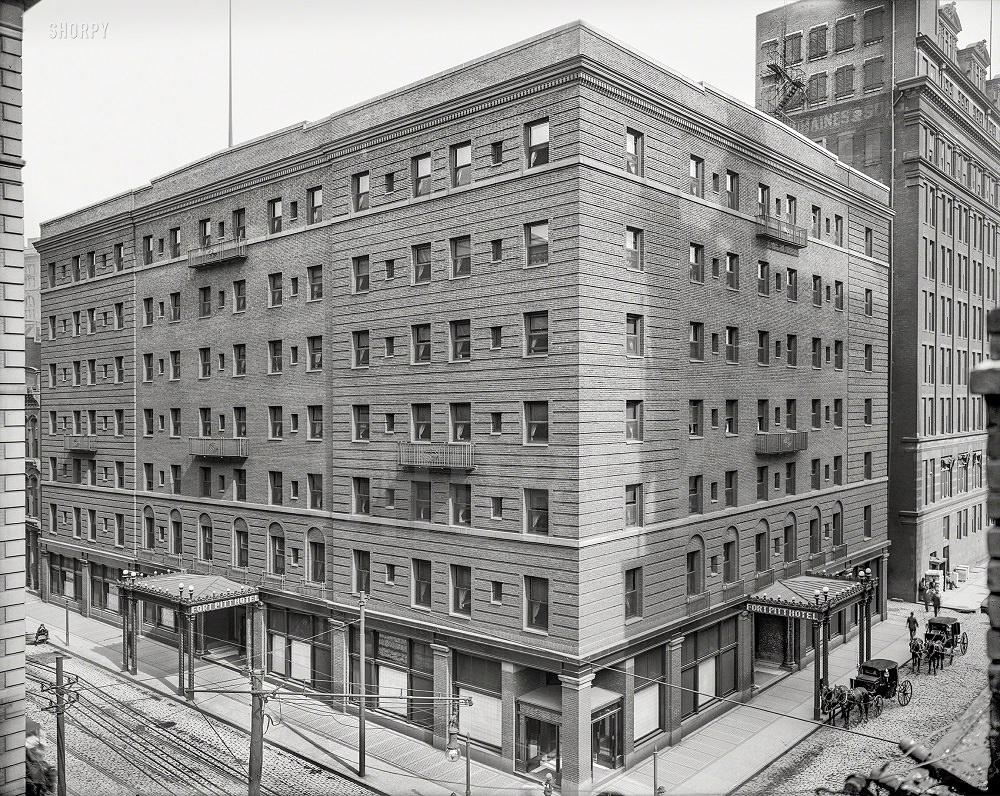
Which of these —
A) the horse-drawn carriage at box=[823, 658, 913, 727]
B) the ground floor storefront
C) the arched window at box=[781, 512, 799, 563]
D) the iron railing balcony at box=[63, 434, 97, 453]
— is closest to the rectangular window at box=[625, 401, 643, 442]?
the ground floor storefront

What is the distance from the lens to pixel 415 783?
29.5m

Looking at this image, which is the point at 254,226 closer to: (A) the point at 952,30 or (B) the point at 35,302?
(A) the point at 952,30

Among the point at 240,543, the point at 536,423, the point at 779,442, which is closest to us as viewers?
the point at 536,423

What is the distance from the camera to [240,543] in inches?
1716

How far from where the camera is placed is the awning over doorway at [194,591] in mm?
37688

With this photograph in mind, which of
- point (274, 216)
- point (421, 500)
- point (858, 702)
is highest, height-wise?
point (274, 216)

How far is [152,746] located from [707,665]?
75.0 ft

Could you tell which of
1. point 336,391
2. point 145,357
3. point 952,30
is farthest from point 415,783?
point 952,30

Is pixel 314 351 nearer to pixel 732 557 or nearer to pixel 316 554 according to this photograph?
pixel 316 554

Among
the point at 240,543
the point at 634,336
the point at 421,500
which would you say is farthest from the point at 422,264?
the point at 240,543

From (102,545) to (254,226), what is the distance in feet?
80.3

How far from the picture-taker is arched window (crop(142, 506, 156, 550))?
49188 mm

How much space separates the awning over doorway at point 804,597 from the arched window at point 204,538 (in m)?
28.1

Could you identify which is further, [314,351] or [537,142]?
[314,351]
